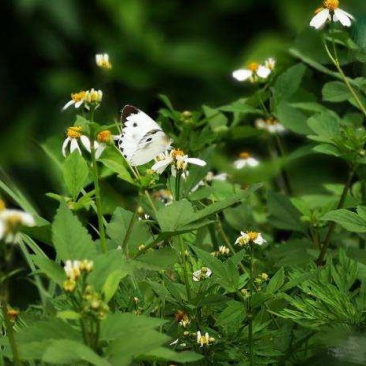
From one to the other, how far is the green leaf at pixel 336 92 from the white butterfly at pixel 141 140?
0.42 metres

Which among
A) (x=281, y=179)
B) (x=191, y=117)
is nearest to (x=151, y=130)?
(x=191, y=117)

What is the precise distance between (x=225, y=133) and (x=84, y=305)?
91cm

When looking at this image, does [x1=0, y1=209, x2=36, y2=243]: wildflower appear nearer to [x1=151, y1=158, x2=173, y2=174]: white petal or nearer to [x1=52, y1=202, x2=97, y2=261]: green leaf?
[x1=52, y1=202, x2=97, y2=261]: green leaf

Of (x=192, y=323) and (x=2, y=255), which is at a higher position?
(x=2, y=255)

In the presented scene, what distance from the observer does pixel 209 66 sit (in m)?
2.93

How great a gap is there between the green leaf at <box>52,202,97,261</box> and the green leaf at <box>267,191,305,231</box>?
0.65 metres

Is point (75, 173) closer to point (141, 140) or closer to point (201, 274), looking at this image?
point (141, 140)

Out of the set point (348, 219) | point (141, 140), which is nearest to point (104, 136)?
point (141, 140)

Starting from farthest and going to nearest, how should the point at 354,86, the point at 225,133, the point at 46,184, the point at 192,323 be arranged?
the point at 46,184 < the point at 225,133 < the point at 354,86 < the point at 192,323

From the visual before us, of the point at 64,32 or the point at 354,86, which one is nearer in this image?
the point at 354,86

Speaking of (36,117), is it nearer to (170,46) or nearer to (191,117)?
(170,46)

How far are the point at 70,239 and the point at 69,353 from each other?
0.50ft

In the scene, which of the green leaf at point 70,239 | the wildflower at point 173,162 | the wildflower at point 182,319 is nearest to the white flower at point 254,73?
the wildflower at point 173,162

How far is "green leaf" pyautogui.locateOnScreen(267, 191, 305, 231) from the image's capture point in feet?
5.38
